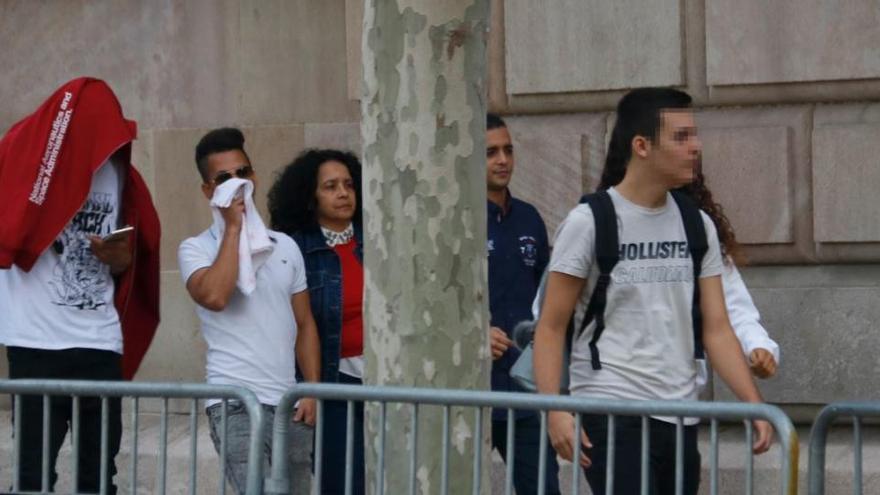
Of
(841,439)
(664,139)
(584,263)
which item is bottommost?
(841,439)

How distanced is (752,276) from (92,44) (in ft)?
10.8


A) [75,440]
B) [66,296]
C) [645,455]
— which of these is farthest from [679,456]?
[66,296]

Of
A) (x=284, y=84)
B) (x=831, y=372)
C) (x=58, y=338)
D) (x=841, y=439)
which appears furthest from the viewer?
(x=284, y=84)

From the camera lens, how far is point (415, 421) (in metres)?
4.73

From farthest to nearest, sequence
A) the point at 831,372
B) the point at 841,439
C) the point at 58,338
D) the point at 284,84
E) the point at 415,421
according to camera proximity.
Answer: the point at 284,84 → the point at 831,372 → the point at 841,439 → the point at 58,338 → the point at 415,421

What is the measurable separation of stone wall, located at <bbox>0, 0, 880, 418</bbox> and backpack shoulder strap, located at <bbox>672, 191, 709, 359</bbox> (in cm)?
232

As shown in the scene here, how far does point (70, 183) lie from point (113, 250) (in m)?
0.26

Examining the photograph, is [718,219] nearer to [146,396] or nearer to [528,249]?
[528,249]

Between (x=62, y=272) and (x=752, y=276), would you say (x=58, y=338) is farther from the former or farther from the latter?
(x=752, y=276)

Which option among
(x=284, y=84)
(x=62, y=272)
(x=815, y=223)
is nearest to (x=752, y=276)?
(x=815, y=223)

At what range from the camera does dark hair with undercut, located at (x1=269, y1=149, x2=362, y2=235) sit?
645 centimetres

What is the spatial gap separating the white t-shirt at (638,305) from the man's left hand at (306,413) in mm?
1241

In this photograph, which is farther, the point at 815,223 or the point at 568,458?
the point at 815,223

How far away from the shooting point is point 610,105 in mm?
7723
